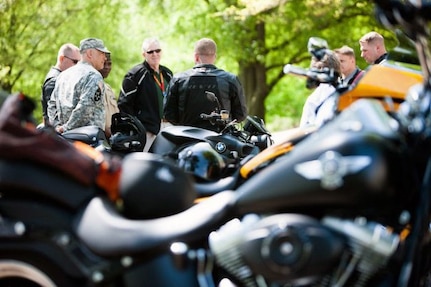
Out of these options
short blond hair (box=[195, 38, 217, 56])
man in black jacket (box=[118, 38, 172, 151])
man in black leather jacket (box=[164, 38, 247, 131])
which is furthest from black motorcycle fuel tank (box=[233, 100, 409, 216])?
man in black jacket (box=[118, 38, 172, 151])

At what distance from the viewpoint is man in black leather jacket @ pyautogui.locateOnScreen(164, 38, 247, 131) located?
9.54 metres

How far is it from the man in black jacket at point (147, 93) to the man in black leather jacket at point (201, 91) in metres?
0.49

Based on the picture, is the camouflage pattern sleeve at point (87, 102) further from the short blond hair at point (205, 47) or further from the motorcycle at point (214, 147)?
the short blond hair at point (205, 47)

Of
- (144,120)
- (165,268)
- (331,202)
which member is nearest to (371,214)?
(331,202)

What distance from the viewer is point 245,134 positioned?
945 cm

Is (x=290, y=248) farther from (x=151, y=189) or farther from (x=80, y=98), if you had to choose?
(x=80, y=98)

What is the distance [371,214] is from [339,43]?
56.7ft

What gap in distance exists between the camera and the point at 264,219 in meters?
3.78

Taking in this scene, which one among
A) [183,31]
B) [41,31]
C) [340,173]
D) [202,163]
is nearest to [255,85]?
[183,31]

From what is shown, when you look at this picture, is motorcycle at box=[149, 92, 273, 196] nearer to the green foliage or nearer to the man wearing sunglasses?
the man wearing sunglasses

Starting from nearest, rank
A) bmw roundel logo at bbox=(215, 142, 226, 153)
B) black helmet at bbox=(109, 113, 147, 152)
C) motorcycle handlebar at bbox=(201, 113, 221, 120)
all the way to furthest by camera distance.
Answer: bmw roundel logo at bbox=(215, 142, 226, 153) → black helmet at bbox=(109, 113, 147, 152) → motorcycle handlebar at bbox=(201, 113, 221, 120)

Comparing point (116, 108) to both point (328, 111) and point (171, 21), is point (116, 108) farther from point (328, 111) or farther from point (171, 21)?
point (171, 21)

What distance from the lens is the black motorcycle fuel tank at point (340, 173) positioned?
3662 millimetres

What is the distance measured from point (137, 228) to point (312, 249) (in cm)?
72
